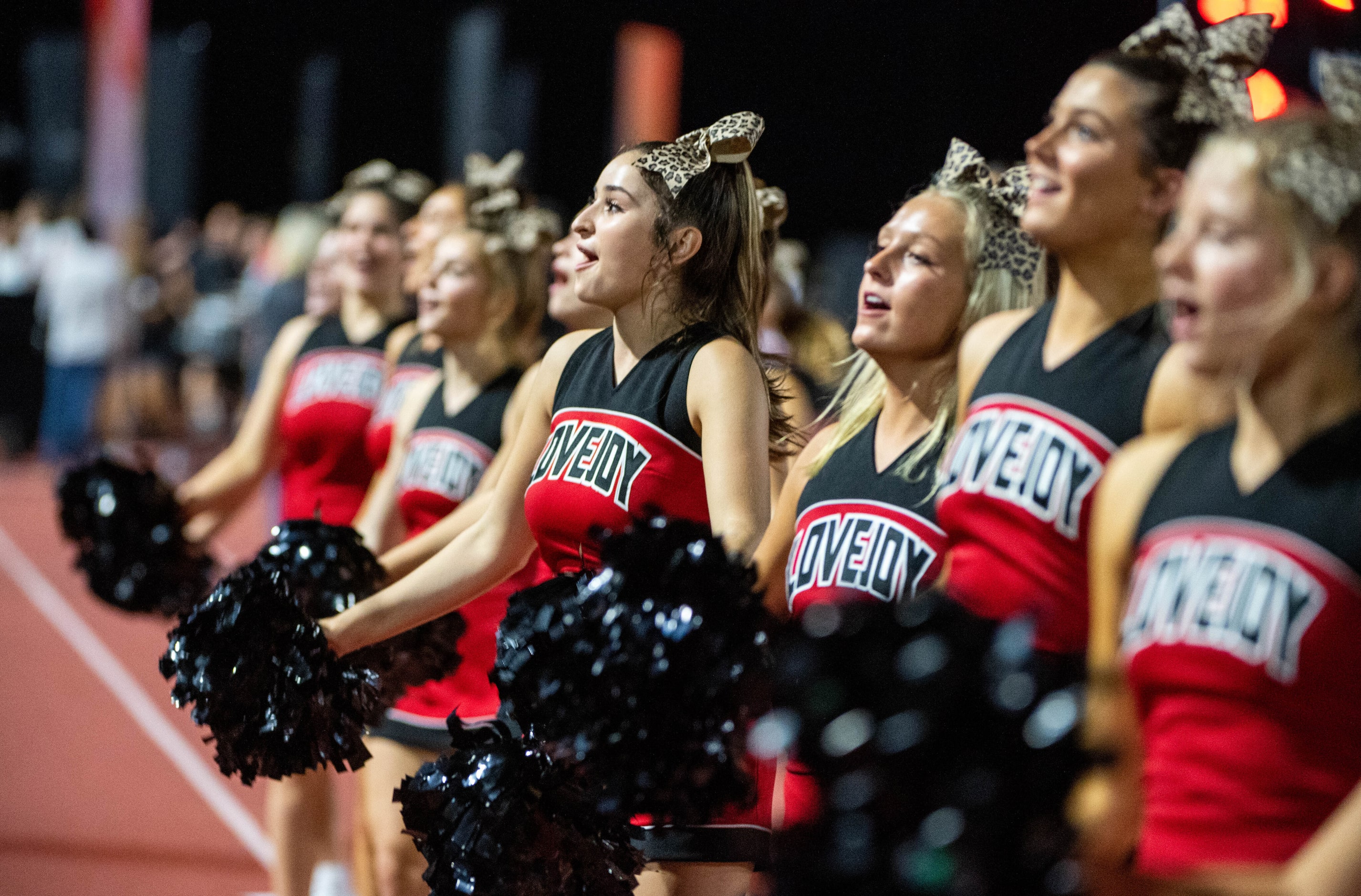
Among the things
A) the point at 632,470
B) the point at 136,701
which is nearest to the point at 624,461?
the point at 632,470

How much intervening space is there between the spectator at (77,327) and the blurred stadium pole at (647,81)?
4.95 m

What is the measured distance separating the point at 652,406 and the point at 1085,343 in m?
0.77

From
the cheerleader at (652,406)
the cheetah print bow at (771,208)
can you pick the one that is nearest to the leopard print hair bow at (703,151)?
the cheerleader at (652,406)

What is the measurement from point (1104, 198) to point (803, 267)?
12.6ft

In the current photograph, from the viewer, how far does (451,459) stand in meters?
3.51

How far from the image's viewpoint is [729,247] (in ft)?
8.61

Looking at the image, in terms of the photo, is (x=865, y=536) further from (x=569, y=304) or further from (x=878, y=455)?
(x=569, y=304)

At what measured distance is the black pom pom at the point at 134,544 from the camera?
12.8 feet

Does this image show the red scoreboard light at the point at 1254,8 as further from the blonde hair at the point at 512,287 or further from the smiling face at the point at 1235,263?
the smiling face at the point at 1235,263

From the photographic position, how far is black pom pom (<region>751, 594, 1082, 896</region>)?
1480 mm

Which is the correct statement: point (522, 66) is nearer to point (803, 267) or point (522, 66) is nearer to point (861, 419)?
point (803, 267)

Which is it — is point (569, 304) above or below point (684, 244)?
below

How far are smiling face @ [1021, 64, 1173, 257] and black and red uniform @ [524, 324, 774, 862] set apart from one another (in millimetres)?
743

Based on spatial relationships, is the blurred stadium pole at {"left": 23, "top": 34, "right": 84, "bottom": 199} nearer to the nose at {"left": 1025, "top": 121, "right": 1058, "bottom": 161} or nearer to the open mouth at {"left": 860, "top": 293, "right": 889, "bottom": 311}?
the open mouth at {"left": 860, "top": 293, "right": 889, "bottom": 311}
